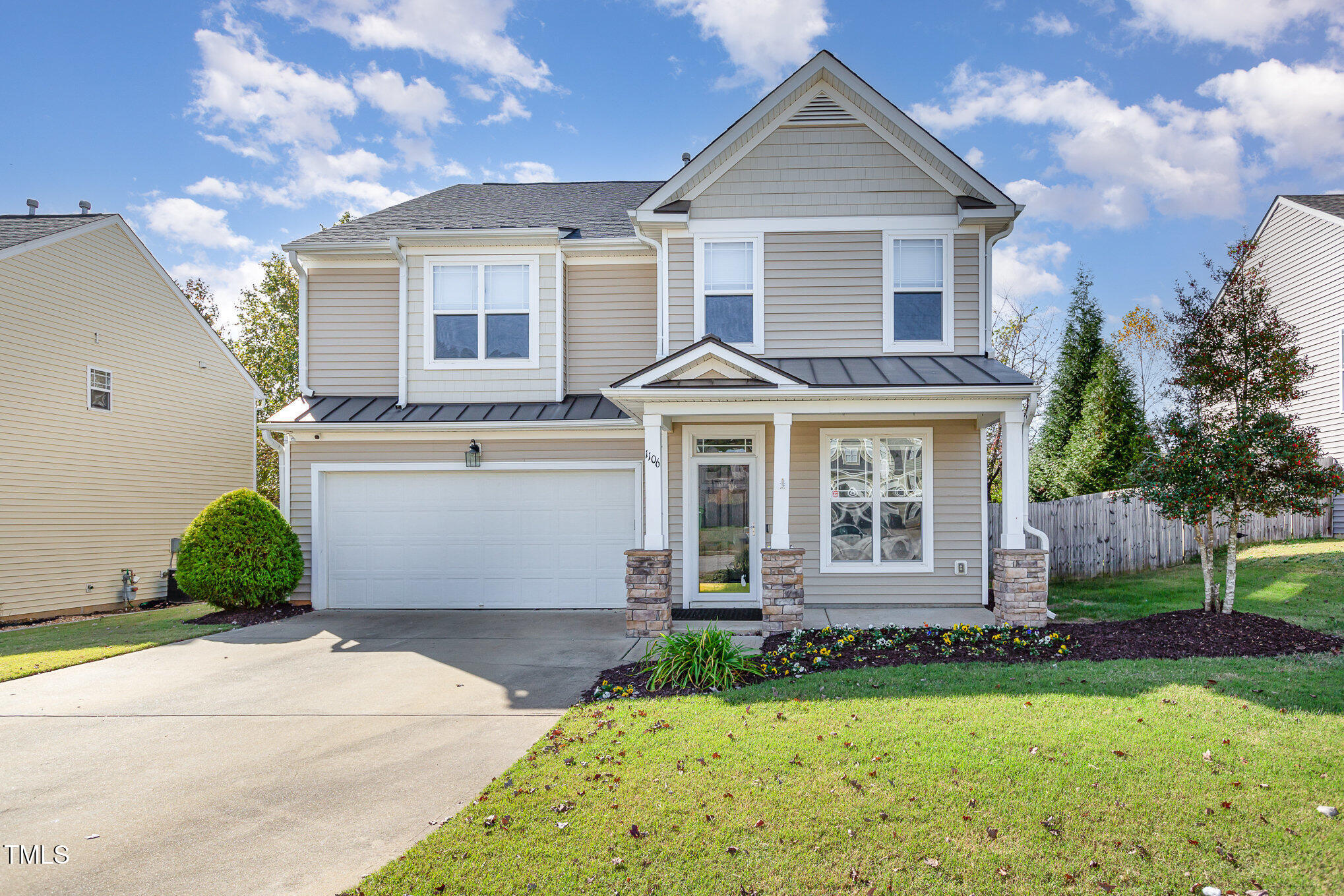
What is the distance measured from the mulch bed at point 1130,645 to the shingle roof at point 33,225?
521 inches

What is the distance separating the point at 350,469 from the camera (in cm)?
1053

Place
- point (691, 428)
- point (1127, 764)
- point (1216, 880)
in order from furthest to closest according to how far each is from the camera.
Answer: point (691, 428) → point (1127, 764) → point (1216, 880)

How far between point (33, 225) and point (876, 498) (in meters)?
15.9

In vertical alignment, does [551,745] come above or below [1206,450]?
below

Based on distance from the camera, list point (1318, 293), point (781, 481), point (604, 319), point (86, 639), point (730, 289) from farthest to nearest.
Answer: point (1318, 293)
point (604, 319)
point (730, 289)
point (86, 639)
point (781, 481)

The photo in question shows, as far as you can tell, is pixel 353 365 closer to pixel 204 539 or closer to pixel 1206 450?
pixel 204 539

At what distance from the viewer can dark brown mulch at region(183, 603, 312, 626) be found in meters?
9.72

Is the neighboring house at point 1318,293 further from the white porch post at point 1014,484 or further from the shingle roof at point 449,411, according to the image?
the shingle roof at point 449,411

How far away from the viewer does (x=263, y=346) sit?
70.1 feet

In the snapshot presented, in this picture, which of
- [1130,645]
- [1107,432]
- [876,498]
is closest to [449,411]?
[876,498]

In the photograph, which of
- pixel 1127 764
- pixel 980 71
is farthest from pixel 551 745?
pixel 980 71

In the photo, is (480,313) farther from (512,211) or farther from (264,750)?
(264,750)

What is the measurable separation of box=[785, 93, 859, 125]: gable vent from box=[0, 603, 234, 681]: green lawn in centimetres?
1053

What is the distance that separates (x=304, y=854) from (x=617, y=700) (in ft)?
8.86
